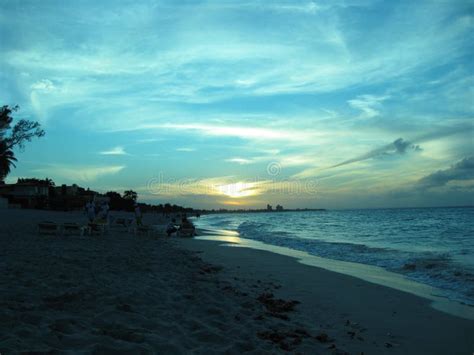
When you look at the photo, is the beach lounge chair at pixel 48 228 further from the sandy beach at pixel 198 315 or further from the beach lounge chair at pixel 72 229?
the sandy beach at pixel 198 315

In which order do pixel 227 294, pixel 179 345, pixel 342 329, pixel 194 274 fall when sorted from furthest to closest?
pixel 194 274 → pixel 227 294 → pixel 342 329 → pixel 179 345

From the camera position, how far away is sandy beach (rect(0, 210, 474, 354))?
13.7ft

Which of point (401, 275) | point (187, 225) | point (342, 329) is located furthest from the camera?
point (187, 225)

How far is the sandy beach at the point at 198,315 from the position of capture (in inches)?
164

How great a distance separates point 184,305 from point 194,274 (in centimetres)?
332

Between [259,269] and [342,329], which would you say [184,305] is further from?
[259,269]

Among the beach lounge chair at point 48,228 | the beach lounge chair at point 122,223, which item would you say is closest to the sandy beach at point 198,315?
the beach lounge chair at point 48,228

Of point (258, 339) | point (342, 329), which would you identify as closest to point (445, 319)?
point (342, 329)

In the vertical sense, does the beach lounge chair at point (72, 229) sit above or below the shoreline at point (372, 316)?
above

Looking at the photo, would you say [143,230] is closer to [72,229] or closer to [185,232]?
[185,232]

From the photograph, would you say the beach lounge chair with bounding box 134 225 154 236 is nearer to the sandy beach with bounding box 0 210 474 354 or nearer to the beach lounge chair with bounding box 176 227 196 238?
the beach lounge chair with bounding box 176 227 196 238

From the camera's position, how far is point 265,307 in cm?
638

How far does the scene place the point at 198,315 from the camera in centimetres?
543

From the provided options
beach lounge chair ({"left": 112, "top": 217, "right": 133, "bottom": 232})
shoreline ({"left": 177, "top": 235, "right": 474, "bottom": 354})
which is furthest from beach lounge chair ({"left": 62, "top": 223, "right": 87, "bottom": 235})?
shoreline ({"left": 177, "top": 235, "right": 474, "bottom": 354})
